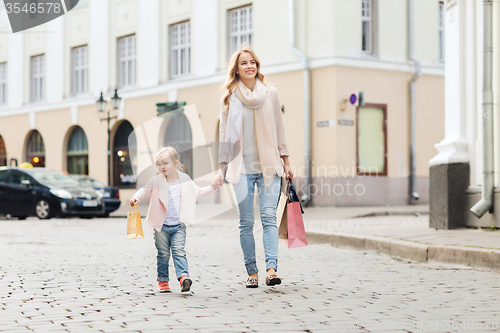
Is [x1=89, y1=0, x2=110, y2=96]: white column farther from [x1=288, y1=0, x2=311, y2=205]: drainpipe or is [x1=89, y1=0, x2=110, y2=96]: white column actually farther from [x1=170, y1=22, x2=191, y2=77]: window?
[x1=288, y1=0, x2=311, y2=205]: drainpipe

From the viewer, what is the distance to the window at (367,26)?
20406 millimetres

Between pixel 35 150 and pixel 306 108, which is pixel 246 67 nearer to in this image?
pixel 306 108

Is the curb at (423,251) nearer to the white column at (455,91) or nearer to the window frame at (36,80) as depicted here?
the white column at (455,91)

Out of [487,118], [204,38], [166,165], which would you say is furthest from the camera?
[204,38]

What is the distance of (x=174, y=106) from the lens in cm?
2217

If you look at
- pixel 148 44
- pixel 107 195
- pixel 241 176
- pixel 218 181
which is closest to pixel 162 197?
pixel 218 181

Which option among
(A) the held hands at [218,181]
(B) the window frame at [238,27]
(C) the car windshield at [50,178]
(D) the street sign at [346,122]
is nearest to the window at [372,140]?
(D) the street sign at [346,122]

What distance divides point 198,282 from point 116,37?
21.7m

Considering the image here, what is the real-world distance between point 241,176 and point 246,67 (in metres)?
0.90

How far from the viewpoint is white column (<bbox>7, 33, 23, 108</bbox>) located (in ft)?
99.9

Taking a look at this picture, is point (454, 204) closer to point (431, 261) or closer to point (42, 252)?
point (431, 261)

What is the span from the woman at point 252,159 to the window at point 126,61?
68.7 feet

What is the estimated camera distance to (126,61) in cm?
2602

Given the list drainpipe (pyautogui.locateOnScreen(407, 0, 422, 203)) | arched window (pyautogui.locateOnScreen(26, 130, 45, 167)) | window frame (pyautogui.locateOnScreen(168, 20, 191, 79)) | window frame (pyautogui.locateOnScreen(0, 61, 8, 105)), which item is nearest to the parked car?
window frame (pyautogui.locateOnScreen(168, 20, 191, 79))
